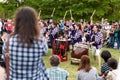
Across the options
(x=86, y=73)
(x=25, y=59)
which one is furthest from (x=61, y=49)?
(x=25, y=59)

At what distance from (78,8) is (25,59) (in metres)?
33.0

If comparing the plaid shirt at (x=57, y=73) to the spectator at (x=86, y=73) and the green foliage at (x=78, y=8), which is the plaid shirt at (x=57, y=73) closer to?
the spectator at (x=86, y=73)

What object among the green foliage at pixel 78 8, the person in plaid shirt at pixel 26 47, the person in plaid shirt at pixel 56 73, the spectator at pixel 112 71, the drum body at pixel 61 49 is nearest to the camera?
the person in plaid shirt at pixel 26 47

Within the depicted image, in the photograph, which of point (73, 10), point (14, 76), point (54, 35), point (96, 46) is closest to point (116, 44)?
point (54, 35)

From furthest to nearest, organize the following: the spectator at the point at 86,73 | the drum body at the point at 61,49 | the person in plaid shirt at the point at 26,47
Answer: the drum body at the point at 61,49 → the spectator at the point at 86,73 → the person in plaid shirt at the point at 26,47

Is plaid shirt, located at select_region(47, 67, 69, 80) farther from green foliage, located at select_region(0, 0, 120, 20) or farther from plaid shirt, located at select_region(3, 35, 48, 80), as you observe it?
green foliage, located at select_region(0, 0, 120, 20)

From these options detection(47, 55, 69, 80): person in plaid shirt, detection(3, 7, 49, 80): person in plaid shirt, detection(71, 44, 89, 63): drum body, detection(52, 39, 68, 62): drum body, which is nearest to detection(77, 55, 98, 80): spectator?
detection(47, 55, 69, 80): person in plaid shirt

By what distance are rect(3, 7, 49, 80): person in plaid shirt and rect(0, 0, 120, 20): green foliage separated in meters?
32.2

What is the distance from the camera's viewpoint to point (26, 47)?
14.0ft

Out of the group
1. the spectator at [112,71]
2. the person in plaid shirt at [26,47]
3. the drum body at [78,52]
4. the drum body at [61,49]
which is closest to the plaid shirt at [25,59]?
the person in plaid shirt at [26,47]

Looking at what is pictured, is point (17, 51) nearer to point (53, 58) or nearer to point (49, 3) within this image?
point (53, 58)

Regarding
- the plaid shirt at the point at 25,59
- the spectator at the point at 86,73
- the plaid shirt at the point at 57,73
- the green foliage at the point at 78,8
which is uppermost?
the plaid shirt at the point at 25,59

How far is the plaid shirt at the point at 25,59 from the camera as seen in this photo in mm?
4293

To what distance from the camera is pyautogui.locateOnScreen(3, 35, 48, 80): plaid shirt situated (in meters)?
4.29
